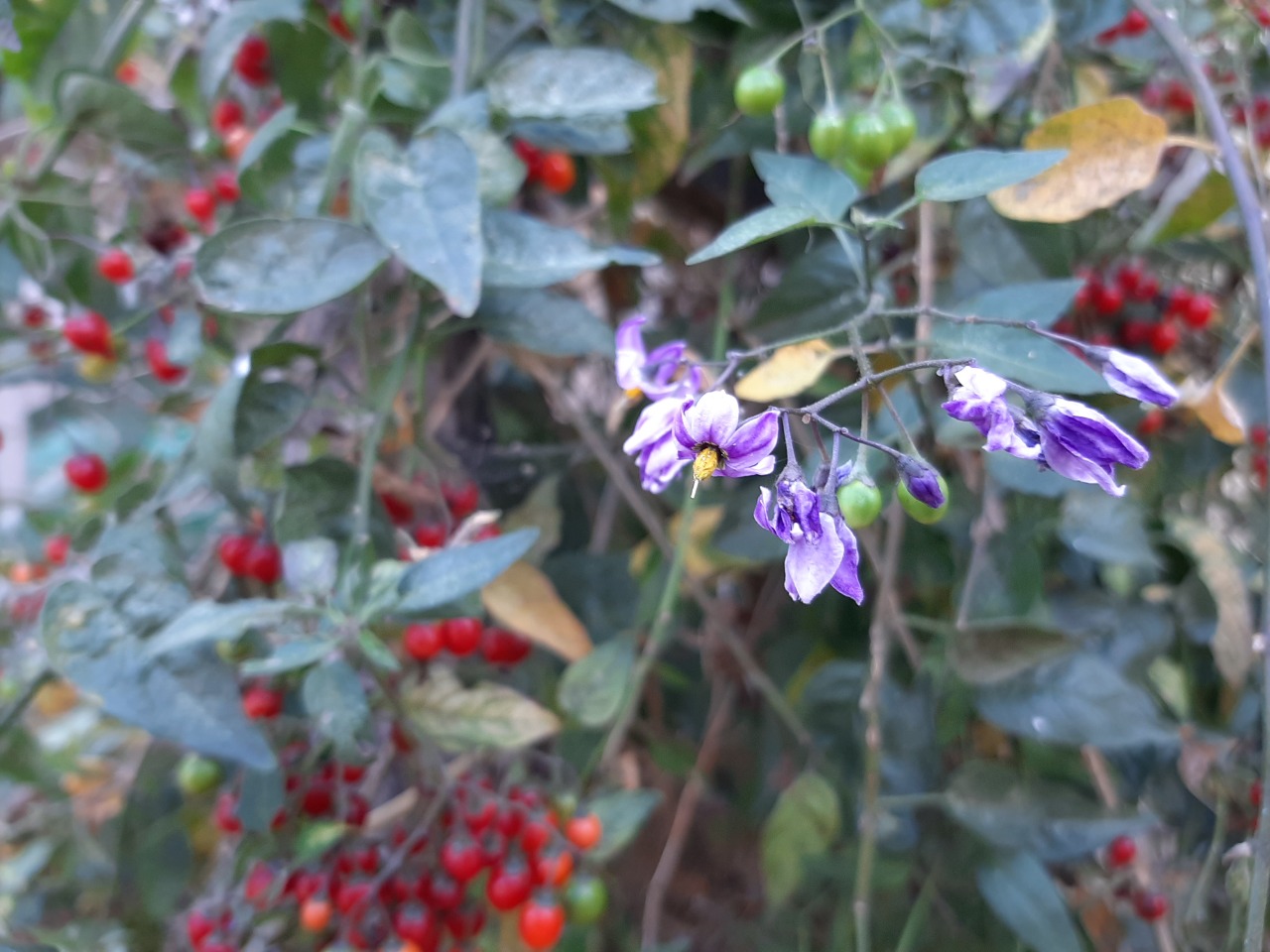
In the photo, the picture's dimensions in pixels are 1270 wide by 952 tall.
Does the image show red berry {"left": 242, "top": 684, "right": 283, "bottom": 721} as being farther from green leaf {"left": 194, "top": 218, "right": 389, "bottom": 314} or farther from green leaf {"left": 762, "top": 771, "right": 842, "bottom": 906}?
green leaf {"left": 762, "top": 771, "right": 842, "bottom": 906}

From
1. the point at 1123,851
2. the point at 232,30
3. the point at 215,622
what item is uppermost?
the point at 232,30

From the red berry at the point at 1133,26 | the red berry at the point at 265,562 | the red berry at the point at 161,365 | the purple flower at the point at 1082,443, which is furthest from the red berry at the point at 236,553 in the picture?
the red berry at the point at 1133,26

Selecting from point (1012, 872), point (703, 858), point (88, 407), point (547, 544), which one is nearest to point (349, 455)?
point (547, 544)

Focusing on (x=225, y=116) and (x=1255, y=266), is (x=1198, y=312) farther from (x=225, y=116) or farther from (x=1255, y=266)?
(x=225, y=116)

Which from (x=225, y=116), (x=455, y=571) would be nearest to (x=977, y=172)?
(x=455, y=571)

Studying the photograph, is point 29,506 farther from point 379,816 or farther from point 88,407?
point 379,816

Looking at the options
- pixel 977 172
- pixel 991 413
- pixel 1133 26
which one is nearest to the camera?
pixel 991 413

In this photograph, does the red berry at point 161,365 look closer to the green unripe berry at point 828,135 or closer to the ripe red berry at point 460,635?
the ripe red berry at point 460,635
